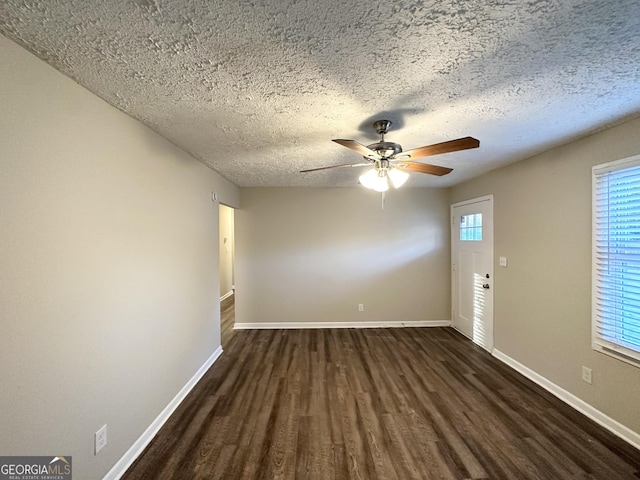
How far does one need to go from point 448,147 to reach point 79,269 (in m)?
2.21

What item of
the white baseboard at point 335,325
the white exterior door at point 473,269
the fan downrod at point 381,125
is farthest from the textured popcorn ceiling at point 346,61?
the white baseboard at point 335,325

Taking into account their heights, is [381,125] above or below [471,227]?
above

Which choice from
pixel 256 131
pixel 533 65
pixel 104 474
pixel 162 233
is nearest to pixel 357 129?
pixel 256 131

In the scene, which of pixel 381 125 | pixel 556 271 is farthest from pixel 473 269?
pixel 381 125

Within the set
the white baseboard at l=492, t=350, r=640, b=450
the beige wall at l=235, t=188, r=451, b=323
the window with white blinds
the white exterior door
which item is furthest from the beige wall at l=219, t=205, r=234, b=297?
the window with white blinds

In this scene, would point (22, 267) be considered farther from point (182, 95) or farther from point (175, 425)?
point (175, 425)

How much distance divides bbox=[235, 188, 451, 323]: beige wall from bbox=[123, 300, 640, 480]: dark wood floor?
3.90 feet

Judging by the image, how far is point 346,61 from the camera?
1.20m

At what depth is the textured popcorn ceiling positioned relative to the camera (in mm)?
939

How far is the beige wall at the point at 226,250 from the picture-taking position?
6.32 m

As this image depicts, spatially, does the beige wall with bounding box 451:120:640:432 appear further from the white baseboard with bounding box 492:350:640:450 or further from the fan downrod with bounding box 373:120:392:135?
the fan downrod with bounding box 373:120:392:135

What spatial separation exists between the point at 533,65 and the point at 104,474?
3.22 meters

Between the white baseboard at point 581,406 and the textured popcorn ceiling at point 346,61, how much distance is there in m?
2.26

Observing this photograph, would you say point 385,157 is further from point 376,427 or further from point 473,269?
point 473,269
